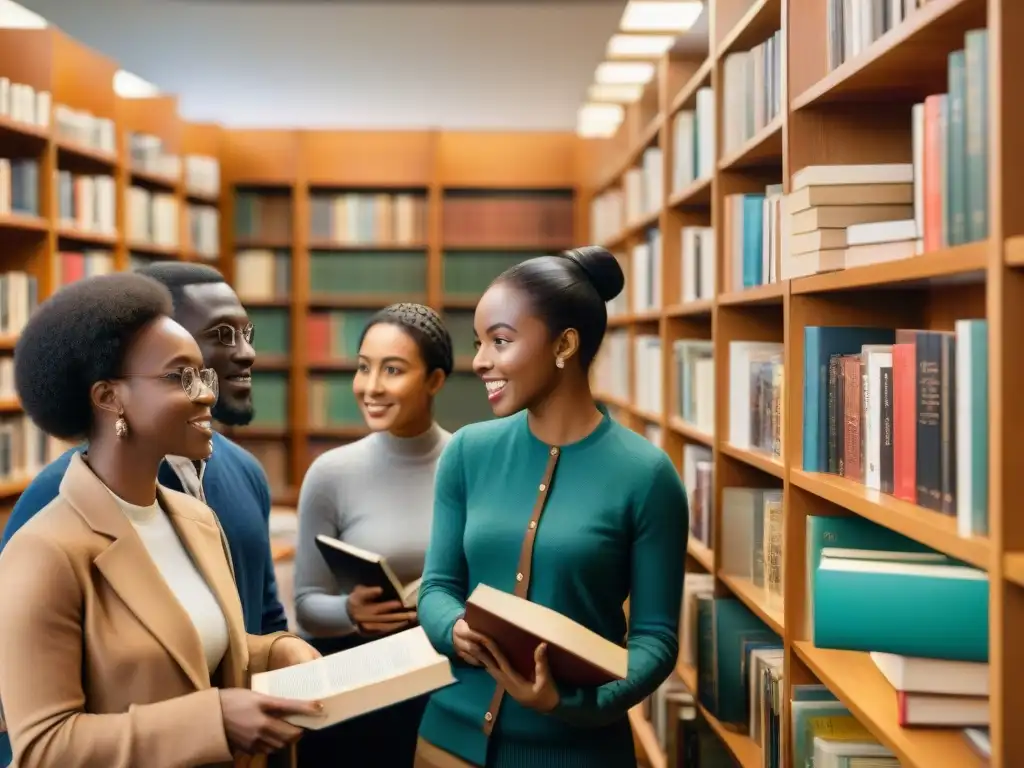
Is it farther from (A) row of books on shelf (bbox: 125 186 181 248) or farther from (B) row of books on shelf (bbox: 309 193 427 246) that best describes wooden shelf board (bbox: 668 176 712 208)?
(B) row of books on shelf (bbox: 309 193 427 246)

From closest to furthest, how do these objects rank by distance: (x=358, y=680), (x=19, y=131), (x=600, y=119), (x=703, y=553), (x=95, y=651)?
(x=95, y=651) < (x=358, y=680) < (x=703, y=553) < (x=19, y=131) < (x=600, y=119)

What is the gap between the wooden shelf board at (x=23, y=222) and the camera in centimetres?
398

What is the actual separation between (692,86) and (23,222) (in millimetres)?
2659

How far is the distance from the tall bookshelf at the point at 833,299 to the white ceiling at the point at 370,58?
342 centimetres

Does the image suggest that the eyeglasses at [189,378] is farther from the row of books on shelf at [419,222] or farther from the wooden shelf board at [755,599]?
the row of books on shelf at [419,222]

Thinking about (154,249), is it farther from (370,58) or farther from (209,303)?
(209,303)

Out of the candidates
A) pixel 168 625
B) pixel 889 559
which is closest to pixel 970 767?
pixel 889 559

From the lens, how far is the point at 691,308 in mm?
3123

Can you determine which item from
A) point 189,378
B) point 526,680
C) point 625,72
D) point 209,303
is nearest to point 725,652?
point 526,680

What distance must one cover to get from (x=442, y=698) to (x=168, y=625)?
0.59 metres

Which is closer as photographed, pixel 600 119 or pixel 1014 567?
pixel 1014 567

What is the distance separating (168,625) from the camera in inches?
55.8

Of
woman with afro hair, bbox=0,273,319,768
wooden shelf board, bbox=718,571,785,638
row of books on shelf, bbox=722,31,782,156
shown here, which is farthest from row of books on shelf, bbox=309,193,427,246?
woman with afro hair, bbox=0,273,319,768

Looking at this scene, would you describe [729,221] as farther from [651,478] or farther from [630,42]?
[630,42]
